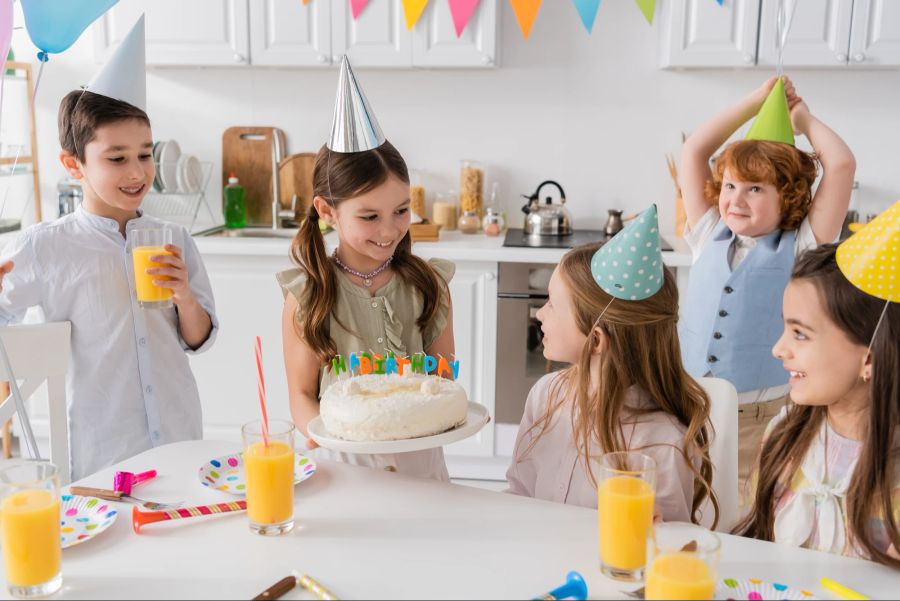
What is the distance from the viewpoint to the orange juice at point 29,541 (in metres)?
1.03

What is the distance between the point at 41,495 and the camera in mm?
1055

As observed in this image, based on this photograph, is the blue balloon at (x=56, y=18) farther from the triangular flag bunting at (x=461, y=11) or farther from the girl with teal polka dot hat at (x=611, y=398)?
the triangular flag bunting at (x=461, y=11)

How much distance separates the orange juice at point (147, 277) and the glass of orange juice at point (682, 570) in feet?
3.93

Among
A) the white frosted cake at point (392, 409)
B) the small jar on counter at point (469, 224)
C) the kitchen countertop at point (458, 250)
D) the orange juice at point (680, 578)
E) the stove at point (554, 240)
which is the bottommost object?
the orange juice at point (680, 578)

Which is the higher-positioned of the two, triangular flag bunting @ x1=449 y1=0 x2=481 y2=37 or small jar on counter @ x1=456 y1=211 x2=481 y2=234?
triangular flag bunting @ x1=449 y1=0 x2=481 y2=37

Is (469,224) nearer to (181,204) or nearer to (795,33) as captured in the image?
(181,204)

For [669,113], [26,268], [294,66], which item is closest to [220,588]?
[26,268]

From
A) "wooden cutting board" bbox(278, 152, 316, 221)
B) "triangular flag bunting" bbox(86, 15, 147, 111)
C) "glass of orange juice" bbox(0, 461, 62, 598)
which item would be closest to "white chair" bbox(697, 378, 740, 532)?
"glass of orange juice" bbox(0, 461, 62, 598)

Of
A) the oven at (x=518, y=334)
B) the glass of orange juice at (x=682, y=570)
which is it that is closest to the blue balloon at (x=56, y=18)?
the glass of orange juice at (x=682, y=570)

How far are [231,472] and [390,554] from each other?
15.4 inches

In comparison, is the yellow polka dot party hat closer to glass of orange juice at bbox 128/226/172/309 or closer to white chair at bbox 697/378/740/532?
white chair at bbox 697/378/740/532

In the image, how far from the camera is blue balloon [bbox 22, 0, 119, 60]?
158 cm

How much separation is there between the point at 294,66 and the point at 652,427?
2362mm

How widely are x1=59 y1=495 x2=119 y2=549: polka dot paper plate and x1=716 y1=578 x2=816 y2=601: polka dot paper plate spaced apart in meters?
0.81
